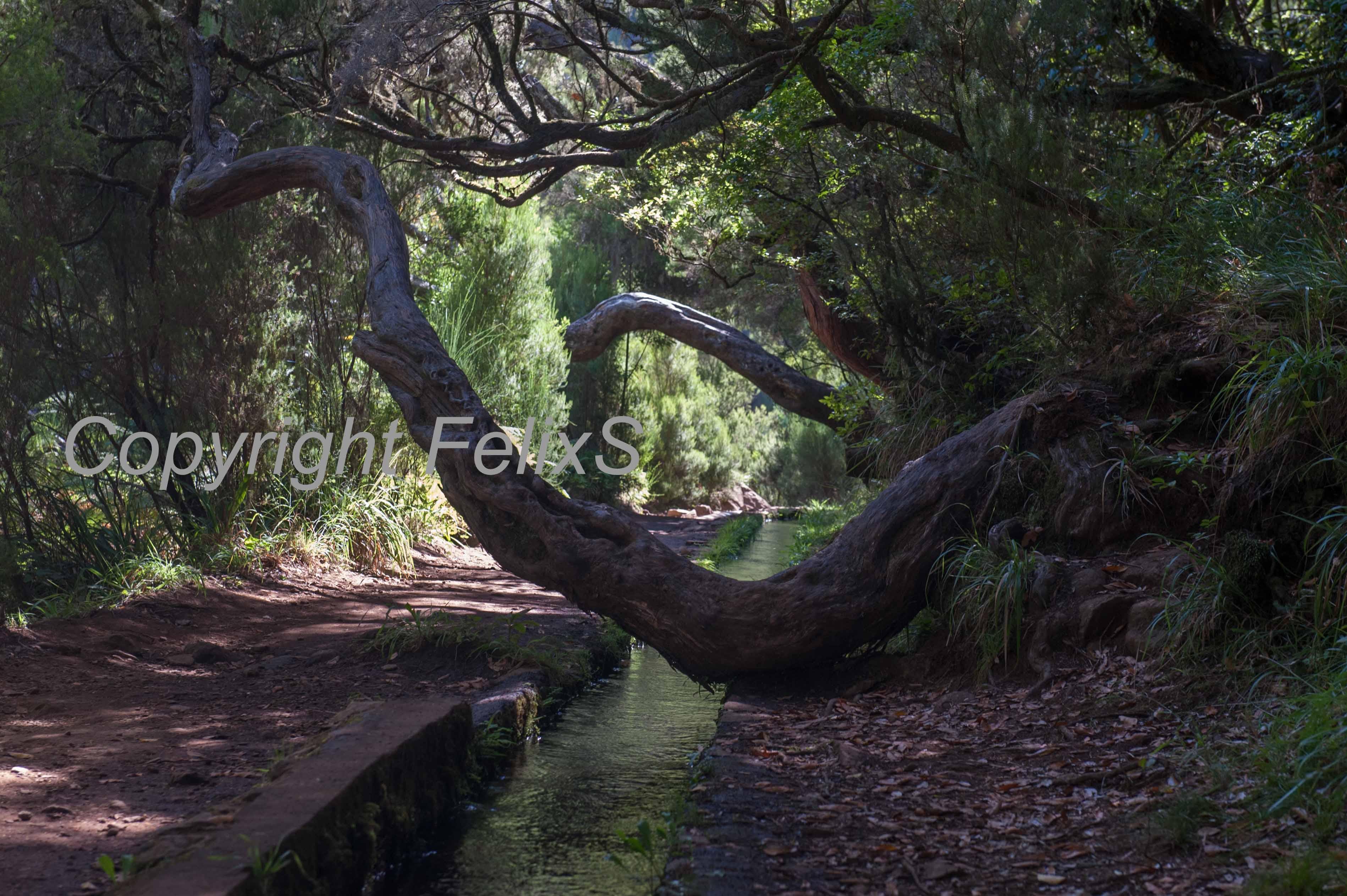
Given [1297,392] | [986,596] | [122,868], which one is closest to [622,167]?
[986,596]

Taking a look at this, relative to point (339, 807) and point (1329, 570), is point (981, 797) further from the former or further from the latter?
point (339, 807)

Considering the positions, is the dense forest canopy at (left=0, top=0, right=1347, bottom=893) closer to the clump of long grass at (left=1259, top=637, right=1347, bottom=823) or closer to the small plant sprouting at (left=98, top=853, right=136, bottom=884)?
the clump of long grass at (left=1259, top=637, right=1347, bottom=823)

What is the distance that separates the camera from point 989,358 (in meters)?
6.83

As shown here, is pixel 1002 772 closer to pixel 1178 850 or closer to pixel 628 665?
pixel 1178 850

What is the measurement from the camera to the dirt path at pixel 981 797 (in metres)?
2.77

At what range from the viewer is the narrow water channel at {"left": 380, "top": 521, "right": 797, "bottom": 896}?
3.18m

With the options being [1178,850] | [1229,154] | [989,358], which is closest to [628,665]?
[989,358]

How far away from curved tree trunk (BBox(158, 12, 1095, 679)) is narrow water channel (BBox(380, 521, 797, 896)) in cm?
44

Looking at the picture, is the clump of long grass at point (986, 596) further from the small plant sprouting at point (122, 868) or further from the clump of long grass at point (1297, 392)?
the small plant sprouting at point (122, 868)

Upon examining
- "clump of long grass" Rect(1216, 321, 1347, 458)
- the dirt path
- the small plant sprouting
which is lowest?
the dirt path

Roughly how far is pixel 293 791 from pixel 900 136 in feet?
21.5

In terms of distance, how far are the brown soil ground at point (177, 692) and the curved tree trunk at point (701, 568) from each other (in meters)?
0.79

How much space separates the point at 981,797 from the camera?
3.41 m

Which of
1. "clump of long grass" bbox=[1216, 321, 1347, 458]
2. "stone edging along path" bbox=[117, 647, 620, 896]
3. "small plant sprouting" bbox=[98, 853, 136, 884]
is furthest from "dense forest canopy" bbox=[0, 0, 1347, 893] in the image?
"small plant sprouting" bbox=[98, 853, 136, 884]
